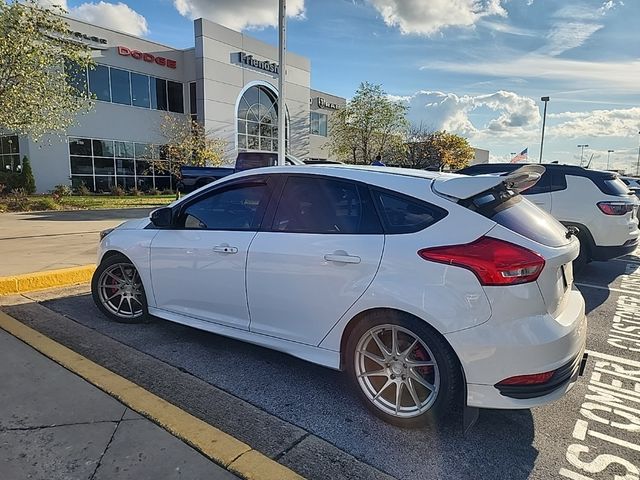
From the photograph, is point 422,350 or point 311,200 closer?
point 422,350

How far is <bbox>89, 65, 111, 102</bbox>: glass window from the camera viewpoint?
77.9ft

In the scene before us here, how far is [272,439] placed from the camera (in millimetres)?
2654

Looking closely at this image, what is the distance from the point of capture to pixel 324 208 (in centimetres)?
326

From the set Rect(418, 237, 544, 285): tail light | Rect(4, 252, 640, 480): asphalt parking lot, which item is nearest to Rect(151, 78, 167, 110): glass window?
Rect(4, 252, 640, 480): asphalt parking lot

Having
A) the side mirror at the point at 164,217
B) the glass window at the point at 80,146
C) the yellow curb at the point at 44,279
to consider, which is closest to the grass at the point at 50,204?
the glass window at the point at 80,146

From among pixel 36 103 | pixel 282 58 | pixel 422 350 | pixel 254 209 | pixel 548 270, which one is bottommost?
pixel 422 350

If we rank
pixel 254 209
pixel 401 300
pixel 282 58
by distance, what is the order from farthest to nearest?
pixel 282 58 → pixel 254 209 → pixel 401 300

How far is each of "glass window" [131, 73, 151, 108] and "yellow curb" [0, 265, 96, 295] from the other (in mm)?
22652

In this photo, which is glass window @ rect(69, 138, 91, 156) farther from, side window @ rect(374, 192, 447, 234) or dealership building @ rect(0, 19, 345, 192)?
side window @ rect(374, 192, 447, 234)

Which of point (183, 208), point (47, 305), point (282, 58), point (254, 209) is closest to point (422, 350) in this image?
point (254, 209)

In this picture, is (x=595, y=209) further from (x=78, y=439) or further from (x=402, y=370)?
(x=78, y=439)

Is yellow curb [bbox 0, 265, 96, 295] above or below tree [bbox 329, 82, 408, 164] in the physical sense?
below

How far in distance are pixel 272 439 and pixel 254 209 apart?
1.76 meters

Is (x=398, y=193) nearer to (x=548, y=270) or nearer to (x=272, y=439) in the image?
(x=548, y=270)
